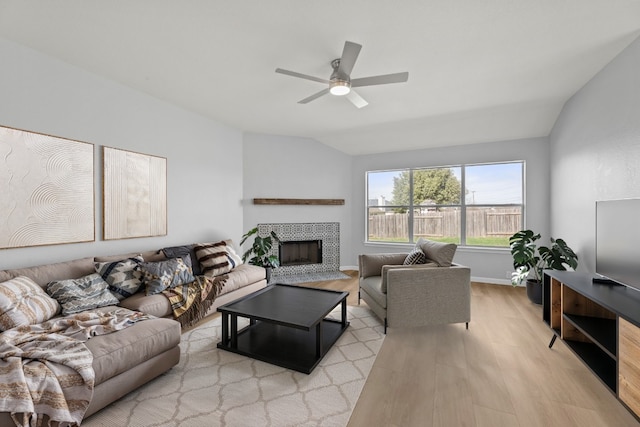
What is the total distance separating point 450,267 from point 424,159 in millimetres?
2828

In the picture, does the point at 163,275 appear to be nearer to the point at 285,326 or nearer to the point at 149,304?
the point at 149,304

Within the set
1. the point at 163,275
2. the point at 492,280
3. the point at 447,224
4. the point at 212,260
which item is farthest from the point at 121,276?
the point at 492,280

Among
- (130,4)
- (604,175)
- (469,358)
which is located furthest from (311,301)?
(604,175)

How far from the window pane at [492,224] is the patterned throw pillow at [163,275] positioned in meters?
4.49

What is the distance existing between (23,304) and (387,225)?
4.90m

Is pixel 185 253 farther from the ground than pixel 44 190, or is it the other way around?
pixel 44 190

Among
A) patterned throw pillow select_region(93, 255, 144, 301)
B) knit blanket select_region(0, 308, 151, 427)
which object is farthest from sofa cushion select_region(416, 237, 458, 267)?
→ patterned throw pillow select_region(93, 255, 144, 301)

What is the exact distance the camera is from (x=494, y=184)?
15.6 ft

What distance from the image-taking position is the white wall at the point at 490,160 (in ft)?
14.3

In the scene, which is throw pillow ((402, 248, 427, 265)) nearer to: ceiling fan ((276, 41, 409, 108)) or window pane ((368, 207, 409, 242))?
ceiling fan ((276, 41, 409, 108))

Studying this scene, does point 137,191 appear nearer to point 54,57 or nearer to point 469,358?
point 54,57

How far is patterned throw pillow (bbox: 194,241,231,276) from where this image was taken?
3.42 metres

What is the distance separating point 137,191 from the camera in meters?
3.27

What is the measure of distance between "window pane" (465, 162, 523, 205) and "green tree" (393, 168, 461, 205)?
22 cm
